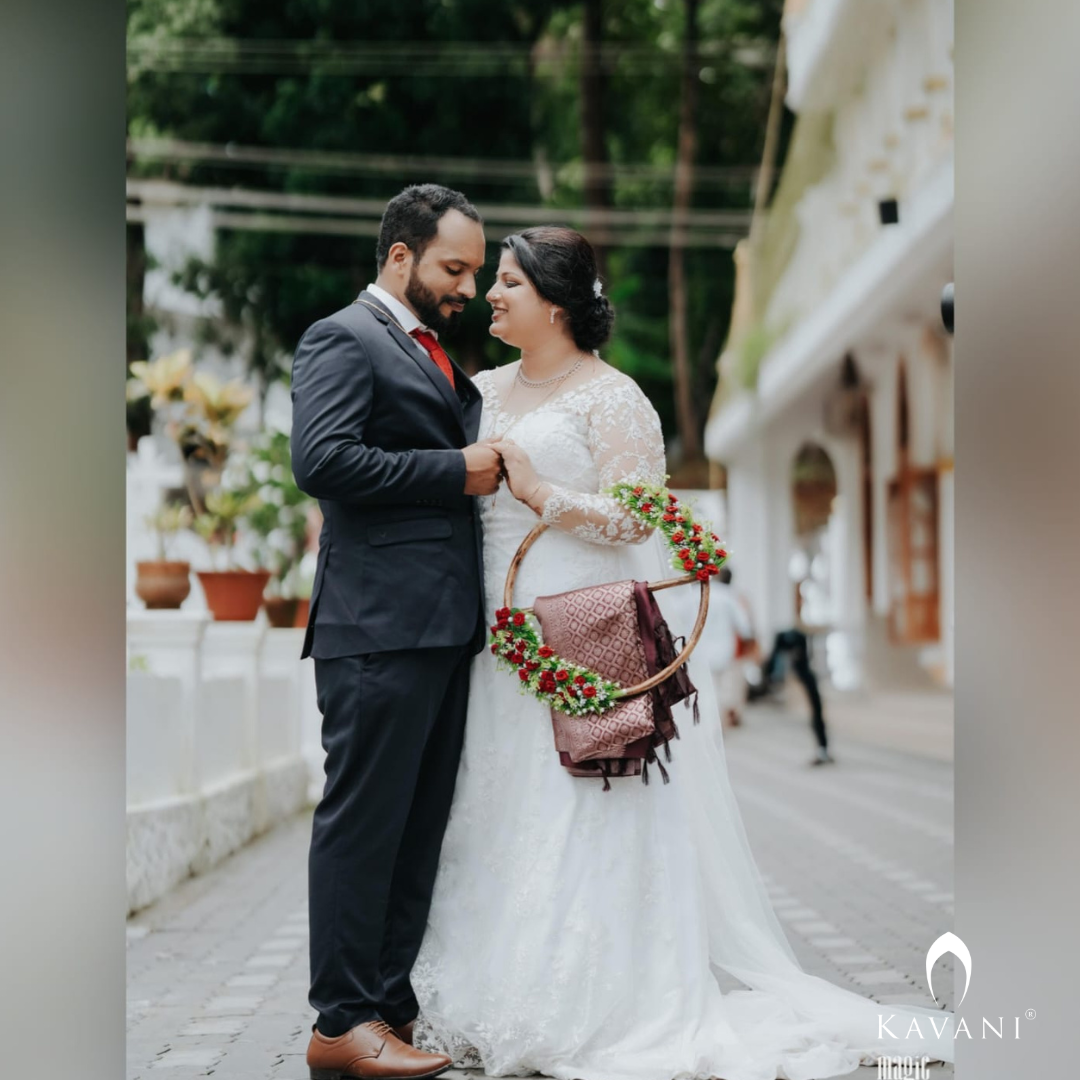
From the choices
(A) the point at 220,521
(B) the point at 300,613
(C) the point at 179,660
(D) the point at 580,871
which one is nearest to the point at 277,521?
(B) the point at 300,613

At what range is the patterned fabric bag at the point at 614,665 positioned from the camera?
3867mm

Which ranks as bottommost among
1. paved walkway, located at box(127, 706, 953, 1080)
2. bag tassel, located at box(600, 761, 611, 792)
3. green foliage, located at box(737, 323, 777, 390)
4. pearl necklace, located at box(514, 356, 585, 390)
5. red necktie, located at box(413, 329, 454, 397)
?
paved walkway, located at box(127, 706, 953, 1080)

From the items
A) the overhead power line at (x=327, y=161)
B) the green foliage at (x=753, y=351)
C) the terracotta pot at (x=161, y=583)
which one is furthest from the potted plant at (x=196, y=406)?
the green foliage at (x=753, y=351)

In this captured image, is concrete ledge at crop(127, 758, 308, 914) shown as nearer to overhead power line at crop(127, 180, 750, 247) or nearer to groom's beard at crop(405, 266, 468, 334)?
groom's beard at crop(405, 266, 468, 334)

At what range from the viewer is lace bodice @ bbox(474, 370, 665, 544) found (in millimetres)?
3959

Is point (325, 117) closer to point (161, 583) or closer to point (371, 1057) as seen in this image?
point (161, 583)

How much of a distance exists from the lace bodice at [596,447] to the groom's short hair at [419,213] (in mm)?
557

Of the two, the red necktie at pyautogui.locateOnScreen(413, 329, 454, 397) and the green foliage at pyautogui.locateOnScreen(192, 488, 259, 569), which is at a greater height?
the red necktie at pyautogui.locateOnScreen(413, 329, 454, 397)

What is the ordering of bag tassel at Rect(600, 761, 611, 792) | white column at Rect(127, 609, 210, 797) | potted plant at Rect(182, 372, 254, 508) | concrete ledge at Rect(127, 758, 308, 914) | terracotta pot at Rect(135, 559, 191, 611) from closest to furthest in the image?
bag tassel at Rect(600, 761, 611, 792)
concrete ledge at Rect(127, 758, 308, 914)
white column at Rect(127, 609, 210, 797)
terracotta pot at Rect(135, 559, 191, 611)
potted plant at Rect(182, 372, 254, 508)

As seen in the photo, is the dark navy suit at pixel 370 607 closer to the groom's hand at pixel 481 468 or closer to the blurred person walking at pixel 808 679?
the groom's hand at pixel 481 468

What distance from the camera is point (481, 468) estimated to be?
12.4 feet

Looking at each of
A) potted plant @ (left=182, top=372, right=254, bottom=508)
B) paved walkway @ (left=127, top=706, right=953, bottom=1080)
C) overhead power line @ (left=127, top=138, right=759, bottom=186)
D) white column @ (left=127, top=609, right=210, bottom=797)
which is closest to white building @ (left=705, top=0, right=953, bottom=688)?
overhead power line @ (left=127, top=138, right=759, bottom=186)

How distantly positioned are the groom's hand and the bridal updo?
0.54 meters

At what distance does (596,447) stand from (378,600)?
0.75m
